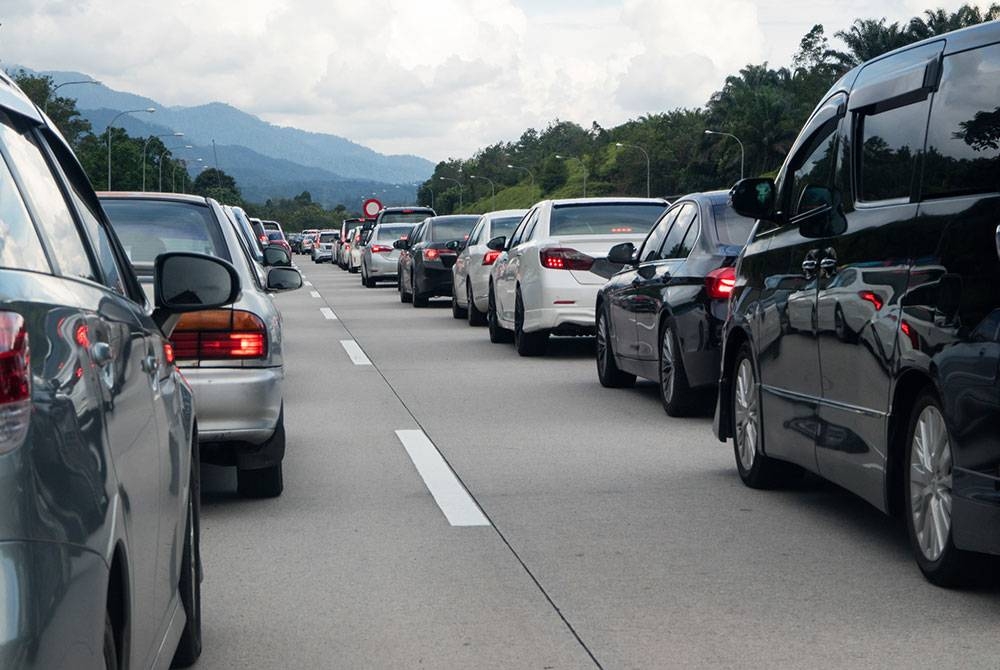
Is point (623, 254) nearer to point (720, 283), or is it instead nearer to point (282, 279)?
point (720, 283)

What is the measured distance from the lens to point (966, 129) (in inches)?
228

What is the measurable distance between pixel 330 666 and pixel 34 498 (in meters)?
2.67

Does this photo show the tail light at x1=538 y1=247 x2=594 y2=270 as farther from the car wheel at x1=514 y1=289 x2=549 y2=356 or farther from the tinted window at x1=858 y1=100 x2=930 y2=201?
the tinted window at x1=858 y1=100 x2=930 y2=201

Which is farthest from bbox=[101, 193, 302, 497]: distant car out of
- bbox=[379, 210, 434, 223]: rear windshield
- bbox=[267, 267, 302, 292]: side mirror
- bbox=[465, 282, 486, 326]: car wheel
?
bbox=[379, 210, 434, 223]: rear windshield

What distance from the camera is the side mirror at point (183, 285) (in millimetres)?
4734

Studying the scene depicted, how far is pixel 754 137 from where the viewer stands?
110m

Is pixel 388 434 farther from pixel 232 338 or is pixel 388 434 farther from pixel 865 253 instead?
pixel 865 253

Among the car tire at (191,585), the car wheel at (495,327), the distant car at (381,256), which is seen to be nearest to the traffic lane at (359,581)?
the car tire at (191,585)

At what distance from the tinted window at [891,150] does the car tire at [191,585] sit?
9.65 feet

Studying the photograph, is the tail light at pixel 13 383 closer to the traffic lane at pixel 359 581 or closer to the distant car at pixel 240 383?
the traffic lane at pixel 359 581

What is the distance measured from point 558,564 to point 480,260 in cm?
1531

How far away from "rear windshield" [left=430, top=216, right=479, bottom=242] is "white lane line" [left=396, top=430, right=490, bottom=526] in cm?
1729

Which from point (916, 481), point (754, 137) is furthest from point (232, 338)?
point (754, 137)

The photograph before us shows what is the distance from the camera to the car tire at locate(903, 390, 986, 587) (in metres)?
5.75
